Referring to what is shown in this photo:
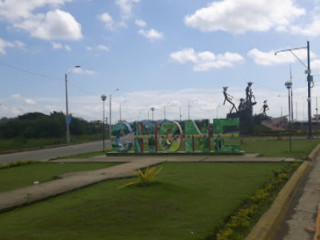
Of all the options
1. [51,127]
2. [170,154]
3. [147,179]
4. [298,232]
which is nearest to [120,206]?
[147,179]

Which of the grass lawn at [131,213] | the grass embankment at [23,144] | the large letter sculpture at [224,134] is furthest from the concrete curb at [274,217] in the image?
the grass embankment at [23,144]

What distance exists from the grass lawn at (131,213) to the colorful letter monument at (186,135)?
10707 millimetres

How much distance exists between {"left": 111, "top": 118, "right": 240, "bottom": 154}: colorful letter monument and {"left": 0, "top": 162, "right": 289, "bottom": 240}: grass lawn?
10.7 m

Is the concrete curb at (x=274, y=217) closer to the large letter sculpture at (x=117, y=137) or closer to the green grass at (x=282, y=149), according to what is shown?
the green grass at (x=282, y=149)

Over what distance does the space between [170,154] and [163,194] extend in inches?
529

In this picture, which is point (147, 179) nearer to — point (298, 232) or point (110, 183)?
point (110, 183)

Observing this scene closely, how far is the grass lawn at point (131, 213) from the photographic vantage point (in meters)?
5.79

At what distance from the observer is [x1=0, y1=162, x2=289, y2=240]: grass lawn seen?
228 inches

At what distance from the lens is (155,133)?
2297 centimetres

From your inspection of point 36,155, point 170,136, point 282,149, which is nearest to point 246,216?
Result: point 170,136

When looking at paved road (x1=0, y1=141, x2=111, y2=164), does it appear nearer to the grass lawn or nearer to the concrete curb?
the grass lawn

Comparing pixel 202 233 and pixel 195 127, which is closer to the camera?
pixel 202 233

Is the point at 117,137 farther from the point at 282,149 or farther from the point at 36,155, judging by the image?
the point at 282,149

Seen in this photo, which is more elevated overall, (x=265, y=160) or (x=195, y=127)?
(x=195, y=127)
